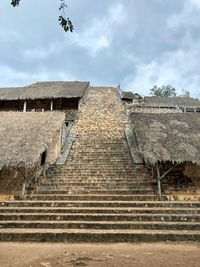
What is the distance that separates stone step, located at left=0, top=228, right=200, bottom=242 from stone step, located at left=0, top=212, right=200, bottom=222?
2.38 feet

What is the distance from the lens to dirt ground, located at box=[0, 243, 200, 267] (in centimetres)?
491

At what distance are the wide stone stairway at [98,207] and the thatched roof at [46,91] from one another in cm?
729

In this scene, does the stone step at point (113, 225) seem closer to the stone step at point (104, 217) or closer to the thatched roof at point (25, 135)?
the stone step at point (104, 217)

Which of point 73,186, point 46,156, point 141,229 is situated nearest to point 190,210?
point 141,229

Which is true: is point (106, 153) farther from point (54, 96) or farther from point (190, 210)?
point (54, 96)

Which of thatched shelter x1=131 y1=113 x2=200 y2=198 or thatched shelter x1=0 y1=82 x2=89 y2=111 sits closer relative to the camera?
thatched shelter x1=131 y1=113 x2=200 y2=198

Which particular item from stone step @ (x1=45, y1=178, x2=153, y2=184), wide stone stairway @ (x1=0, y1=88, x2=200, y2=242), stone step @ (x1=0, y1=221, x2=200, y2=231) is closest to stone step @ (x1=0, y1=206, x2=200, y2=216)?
wide stone stairway @ (x1=0, y1=88, x2=200, y2=242)

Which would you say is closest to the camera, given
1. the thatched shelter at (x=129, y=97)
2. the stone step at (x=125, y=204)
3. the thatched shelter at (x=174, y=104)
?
the stone step at (x=125, y=204)

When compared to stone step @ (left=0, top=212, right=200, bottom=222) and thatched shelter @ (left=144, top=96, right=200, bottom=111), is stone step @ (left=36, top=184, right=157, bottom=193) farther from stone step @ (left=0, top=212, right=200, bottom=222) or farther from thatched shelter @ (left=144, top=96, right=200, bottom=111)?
thatched shelter @ (left=144, top=96, right=200, bottom=111)

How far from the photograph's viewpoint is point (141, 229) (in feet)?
22.9

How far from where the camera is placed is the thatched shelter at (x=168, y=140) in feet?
30.9

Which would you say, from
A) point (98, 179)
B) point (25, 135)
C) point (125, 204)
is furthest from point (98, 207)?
point (25, 135)

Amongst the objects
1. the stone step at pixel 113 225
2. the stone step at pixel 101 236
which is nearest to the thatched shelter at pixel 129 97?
the stone step at pixel 113 225

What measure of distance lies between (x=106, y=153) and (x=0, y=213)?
557 centimetres
